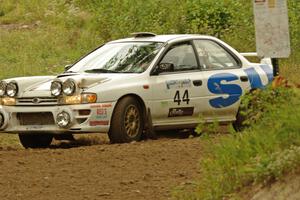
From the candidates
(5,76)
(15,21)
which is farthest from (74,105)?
(15,21)

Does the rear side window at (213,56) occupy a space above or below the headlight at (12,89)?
above

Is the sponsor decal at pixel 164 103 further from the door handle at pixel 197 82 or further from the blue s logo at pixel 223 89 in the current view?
the blue s logo at pixel 223 89

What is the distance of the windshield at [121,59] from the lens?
13.1 metres

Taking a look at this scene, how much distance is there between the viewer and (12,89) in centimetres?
1282

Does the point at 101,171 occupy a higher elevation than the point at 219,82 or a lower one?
lower

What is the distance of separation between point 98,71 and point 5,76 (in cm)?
938

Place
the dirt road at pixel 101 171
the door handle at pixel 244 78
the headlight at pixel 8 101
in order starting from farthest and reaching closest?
the door handle at pixel 244 78 → the headlight at pixel 8 101 → the dirt road at pixel 101 171

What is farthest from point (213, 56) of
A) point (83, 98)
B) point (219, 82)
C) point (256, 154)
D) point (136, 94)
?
point (256, 154)

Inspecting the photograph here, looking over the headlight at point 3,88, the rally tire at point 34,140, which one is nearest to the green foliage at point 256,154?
the headlight at point 3,88

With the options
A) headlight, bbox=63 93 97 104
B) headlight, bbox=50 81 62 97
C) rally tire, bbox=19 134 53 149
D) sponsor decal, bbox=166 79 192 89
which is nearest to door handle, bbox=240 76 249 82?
sponsor decal, bbox=166 79 192 89

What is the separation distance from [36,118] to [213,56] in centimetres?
274

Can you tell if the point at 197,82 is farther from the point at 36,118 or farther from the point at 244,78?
the point at 36,118

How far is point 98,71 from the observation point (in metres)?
13.2

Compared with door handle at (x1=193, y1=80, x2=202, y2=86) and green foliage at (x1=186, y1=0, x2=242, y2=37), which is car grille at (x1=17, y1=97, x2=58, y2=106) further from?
green foliage at (x1=186, y1=0, x2=242, y2=37)
